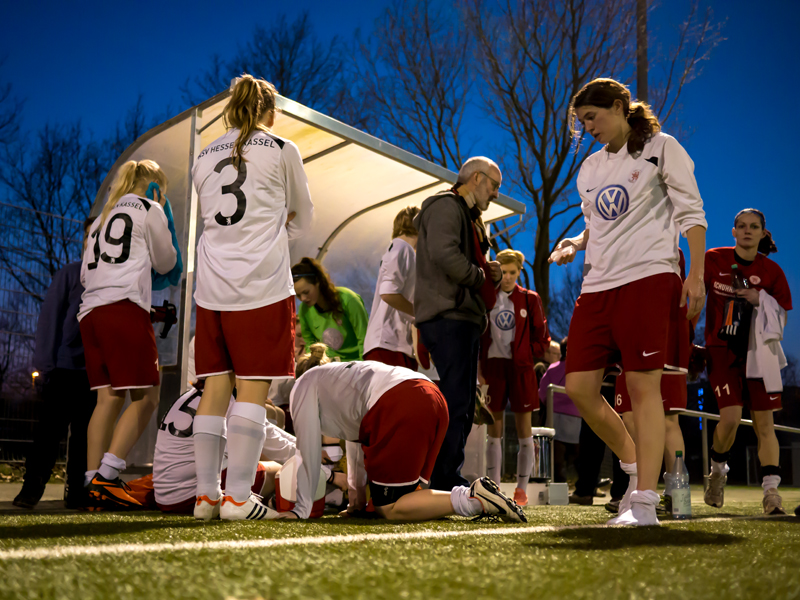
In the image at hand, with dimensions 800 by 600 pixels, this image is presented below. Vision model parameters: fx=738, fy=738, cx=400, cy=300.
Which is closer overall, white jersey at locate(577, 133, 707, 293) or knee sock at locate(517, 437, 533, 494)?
white jersey at locate(577, 133, 707, 293)

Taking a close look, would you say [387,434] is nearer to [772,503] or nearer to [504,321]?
[772,503]

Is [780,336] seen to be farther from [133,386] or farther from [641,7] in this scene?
[641,7]

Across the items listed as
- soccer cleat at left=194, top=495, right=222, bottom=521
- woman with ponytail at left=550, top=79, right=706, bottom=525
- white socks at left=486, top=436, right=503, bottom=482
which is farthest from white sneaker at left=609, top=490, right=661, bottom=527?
white socks at left=486, top=436, right=503, bottom=482

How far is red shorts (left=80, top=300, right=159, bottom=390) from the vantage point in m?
4.19

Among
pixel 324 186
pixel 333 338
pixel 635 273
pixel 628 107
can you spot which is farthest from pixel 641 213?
pixel 324 186

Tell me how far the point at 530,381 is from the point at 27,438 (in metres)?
4.83

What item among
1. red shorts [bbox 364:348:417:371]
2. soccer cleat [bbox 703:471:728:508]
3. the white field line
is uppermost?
red shorts [bbox 364:348:417:371]

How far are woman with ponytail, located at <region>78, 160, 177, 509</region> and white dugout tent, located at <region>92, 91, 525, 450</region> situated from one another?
3.20 ft

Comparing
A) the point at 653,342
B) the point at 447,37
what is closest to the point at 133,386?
the point at 653,342

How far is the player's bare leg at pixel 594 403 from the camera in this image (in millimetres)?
3189

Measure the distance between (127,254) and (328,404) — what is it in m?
1.77

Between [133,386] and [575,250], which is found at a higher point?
[575,250]

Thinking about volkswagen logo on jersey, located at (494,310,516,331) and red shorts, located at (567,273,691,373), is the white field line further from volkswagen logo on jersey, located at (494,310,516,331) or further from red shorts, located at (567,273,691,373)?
volkswagen logo on jersey, located at (494,310,516,331)

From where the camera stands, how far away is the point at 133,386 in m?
4.16
